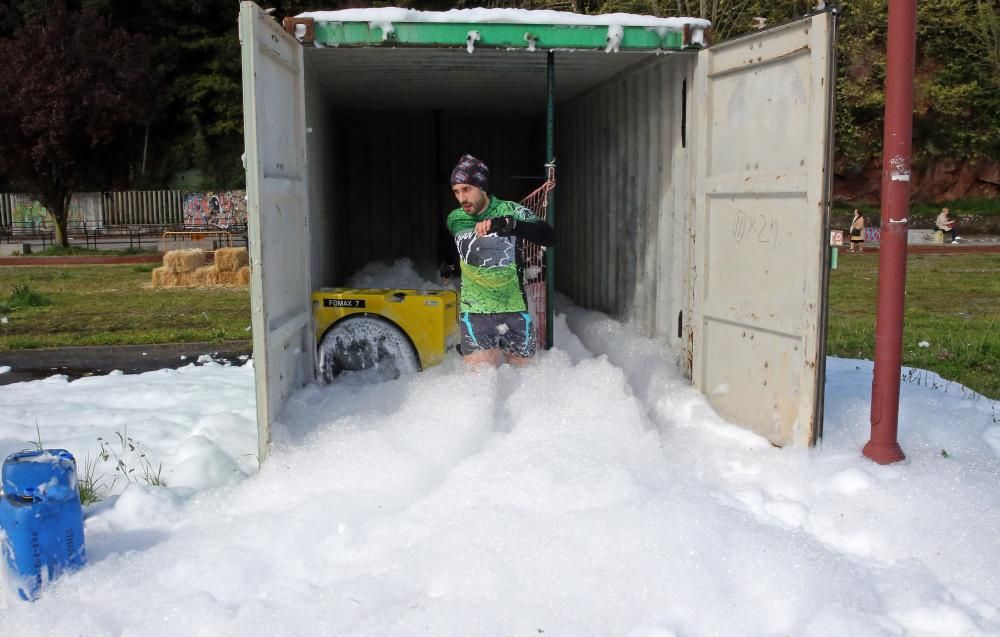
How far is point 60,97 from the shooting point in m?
30.4

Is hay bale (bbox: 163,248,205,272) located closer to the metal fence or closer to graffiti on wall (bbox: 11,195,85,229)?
the metal fence

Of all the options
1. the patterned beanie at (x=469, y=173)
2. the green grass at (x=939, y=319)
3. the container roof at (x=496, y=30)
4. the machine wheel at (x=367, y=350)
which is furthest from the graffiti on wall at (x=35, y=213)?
the patterned beanie at (x=469, y=173)

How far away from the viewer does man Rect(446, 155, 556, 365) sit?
5309 millimetres

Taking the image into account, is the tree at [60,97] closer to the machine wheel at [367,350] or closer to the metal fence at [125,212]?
the metal fence at [125,212]

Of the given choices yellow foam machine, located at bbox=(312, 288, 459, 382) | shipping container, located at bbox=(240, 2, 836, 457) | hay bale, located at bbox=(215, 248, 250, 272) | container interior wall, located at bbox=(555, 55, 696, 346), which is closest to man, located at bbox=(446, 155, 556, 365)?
yellow foam machine, located at bbox=(312, 288, 459, 382)

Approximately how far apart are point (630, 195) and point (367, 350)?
244 cm

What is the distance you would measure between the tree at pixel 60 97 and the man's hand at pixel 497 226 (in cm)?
2790

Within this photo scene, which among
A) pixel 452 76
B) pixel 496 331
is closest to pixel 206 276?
pixel 452 76

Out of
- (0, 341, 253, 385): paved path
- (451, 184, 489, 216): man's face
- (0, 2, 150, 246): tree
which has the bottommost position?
(0, 341, 253, 385): paved path

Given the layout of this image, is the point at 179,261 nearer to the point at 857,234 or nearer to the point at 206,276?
the point at 206,276

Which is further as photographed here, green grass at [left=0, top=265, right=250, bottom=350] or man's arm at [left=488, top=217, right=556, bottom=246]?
green grass at [left=0, top=265, right=250, bottom=350]

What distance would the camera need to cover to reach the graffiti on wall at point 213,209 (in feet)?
113

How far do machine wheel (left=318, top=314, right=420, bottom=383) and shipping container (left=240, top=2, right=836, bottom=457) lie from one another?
27 centimetres

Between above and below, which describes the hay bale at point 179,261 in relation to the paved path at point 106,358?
above
